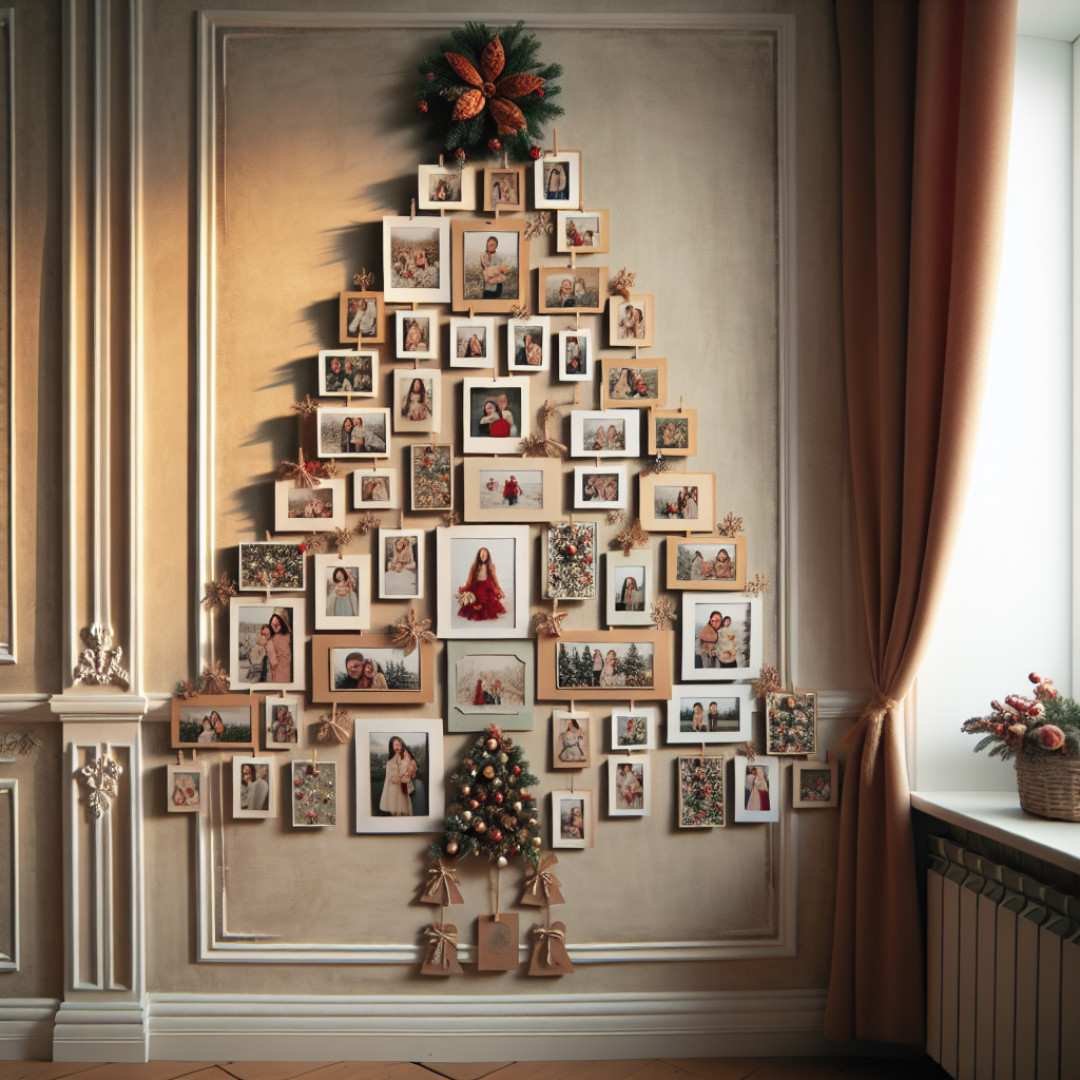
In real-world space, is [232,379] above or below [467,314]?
below

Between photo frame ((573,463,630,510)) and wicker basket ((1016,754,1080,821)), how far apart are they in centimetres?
123

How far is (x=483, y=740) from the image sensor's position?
272 cm

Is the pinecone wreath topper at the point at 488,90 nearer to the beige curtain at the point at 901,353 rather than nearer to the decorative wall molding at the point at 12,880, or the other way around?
the beige curtain at the point at 901,353

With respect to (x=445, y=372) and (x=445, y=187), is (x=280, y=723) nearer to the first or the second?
(x=445, y=372)

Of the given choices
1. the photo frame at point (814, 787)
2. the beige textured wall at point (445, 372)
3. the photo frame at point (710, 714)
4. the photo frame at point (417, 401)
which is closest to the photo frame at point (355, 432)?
the photo frame at point (417, 401)

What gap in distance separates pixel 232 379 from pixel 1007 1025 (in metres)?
2.53

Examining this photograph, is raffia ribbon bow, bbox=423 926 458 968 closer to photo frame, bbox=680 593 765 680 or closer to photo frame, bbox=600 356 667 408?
photo frame, bbox=680 593 765 680

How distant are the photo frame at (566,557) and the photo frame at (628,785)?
1.61ft

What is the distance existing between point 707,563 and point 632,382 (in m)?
0.56

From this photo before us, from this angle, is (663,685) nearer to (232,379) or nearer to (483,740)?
(483,740)

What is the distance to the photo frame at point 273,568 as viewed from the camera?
2746 millimetres

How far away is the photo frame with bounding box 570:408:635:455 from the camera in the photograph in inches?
109

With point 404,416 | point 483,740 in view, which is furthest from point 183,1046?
point 404,416

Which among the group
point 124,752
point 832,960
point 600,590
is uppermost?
point 600,590
